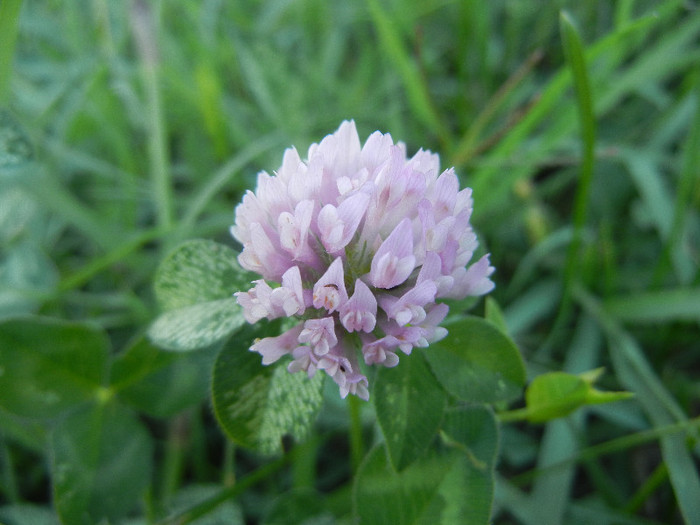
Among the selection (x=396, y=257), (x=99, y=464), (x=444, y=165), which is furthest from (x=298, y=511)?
(x=444, y=165)

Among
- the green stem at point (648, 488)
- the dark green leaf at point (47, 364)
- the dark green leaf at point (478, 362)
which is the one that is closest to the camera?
the dark green leaf at point (478, 362)

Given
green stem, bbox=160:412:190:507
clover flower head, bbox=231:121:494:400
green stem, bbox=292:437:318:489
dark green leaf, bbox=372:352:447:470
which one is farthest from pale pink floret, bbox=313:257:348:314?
green stem, bbox=160:412:190:507

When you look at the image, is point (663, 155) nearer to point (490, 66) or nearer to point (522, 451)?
point (490, 66)

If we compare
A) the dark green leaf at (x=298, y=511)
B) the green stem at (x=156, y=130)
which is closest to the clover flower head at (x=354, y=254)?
the dark green leaf at (x=298, y=511)

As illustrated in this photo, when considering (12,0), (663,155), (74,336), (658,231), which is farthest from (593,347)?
(12,0)

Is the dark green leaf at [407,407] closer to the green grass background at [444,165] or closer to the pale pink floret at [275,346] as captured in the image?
the pale pink floret at [275,346]

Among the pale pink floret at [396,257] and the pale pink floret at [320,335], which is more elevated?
the pale pink floret at [396,257]

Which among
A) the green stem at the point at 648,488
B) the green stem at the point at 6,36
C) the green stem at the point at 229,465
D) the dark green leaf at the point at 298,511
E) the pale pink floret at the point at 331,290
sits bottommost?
the green stem at the point at 648,488

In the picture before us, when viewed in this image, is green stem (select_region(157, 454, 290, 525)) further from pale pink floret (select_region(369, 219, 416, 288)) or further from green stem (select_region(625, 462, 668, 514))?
green stem (select_region(625, 462, 668, 514))
